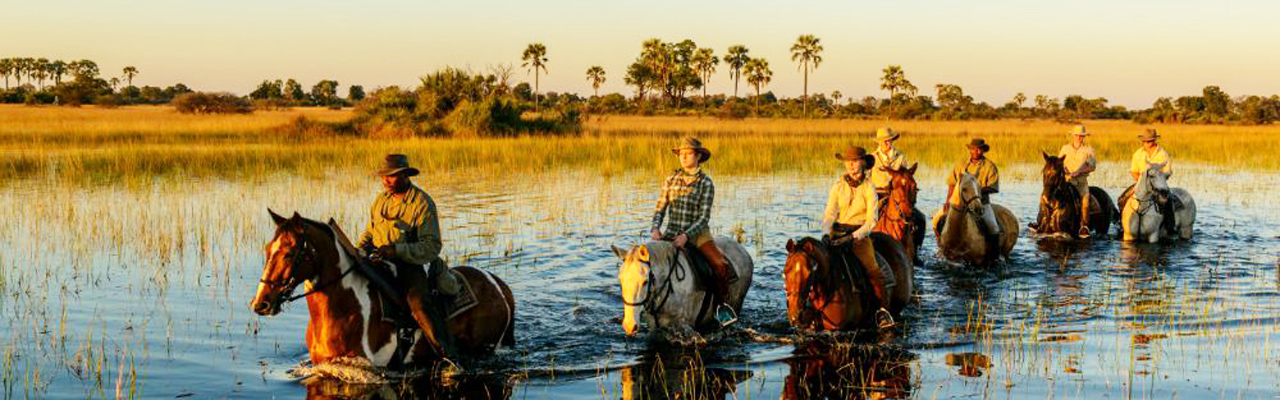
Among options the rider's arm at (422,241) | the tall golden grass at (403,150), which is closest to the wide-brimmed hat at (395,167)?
the rider's arm at (422,241)

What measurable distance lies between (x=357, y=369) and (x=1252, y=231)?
16.4 meters

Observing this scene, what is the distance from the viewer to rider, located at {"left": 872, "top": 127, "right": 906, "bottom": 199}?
13383 millimetres

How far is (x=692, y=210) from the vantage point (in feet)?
30.5

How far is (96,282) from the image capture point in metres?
12.4

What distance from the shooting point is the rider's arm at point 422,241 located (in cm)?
755

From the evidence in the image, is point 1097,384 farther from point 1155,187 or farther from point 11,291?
point 11,291

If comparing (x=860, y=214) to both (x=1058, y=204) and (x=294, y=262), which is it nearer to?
(x=294, y=262)

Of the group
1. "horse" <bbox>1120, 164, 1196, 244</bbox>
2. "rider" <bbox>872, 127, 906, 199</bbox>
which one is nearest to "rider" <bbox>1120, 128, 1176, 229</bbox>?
"horse" <bbox>1120, 164, 1196, 244</bbox>

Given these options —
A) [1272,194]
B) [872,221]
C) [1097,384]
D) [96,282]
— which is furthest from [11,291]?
[1272,194]

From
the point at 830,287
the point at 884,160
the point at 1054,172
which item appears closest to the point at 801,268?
the point at 830,287

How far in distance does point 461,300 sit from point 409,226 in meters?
0.86

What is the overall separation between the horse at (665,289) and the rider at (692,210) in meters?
0.18

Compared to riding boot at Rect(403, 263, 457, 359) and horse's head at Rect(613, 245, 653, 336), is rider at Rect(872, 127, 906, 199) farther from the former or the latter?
riding boot at Rect(403, 263, 457, 359)

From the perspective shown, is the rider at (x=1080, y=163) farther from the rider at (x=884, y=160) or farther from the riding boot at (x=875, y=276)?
the riding boot at (x=875, y=276)
